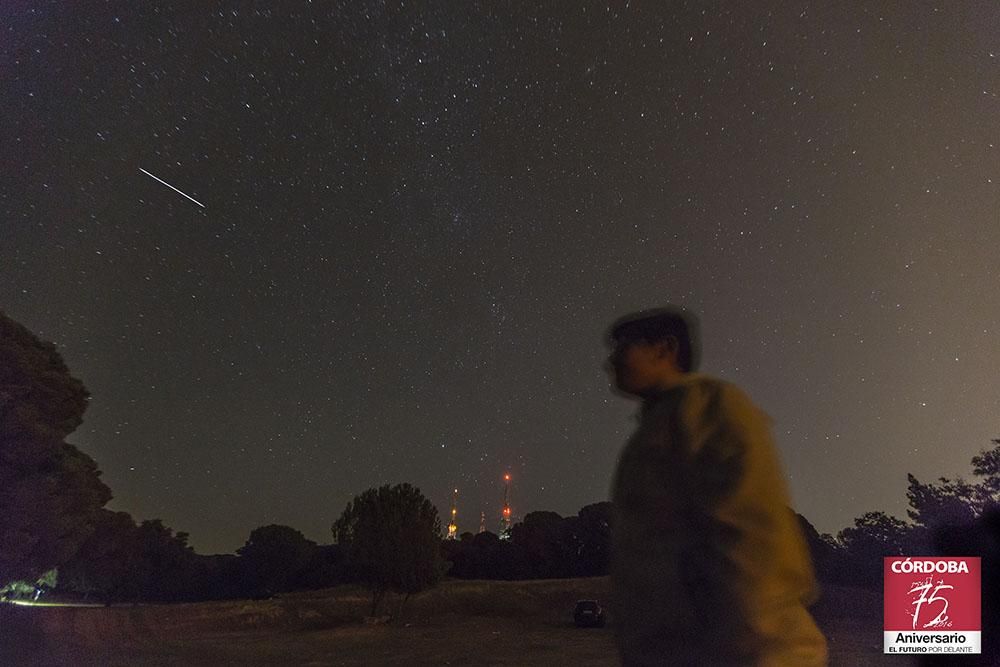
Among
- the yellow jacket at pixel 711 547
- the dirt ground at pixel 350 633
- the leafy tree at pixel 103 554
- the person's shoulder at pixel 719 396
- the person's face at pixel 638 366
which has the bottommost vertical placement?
the dirt ground at pixel 350 633

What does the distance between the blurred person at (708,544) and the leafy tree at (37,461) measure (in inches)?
868

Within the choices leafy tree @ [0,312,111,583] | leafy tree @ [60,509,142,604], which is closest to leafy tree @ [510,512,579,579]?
leafy tree @ [60,509,142,604]

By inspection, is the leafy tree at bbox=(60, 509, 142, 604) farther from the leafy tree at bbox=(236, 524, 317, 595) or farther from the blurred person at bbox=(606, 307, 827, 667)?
the blurred person at bbox=(606, 307, 827, 667)

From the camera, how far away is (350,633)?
108 ft

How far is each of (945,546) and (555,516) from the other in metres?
45.2

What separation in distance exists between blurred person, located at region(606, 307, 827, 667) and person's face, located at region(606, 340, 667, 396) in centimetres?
7

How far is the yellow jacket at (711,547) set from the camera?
1.23 metres

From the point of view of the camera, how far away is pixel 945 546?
18.0 metres

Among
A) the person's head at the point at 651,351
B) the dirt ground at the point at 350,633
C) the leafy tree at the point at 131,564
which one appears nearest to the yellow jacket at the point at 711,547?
the person's head at the point at 651,351

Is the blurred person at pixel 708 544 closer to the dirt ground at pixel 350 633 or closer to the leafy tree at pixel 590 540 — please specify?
the dirt ground at pixel 350 633

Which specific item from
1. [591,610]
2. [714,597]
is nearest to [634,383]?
[714,597]

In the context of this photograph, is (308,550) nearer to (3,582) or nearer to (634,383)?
(3,582)

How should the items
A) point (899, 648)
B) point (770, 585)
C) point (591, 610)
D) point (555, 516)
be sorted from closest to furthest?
point (770, 585) < point (899, 648) < point (591, 610) < point (555, 516)

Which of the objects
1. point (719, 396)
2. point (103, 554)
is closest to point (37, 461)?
point (103, 554)
